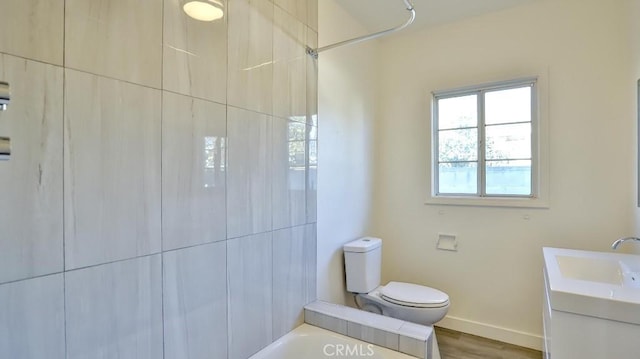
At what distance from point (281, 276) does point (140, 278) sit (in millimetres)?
831

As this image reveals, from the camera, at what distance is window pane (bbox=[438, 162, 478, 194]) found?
8.98ft

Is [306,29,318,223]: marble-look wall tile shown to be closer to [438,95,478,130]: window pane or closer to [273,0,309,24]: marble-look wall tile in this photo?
[273,0,309,24]: marble-look wall tile

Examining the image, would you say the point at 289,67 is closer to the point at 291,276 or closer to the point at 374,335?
the point at 291,276

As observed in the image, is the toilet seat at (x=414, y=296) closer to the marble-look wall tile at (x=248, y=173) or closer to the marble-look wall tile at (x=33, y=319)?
the marble-look wall tile at (x=248, y=173)

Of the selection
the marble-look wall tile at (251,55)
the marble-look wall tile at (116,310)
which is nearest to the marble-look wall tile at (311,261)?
the marble-look wall tile at (251,55)

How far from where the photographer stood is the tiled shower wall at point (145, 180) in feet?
3.12

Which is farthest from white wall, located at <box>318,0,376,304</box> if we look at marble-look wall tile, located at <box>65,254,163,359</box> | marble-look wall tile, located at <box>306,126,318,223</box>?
marble-look wall tile, located at <box>65,254,163,359</box>

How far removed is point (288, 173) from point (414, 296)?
4.13 ft

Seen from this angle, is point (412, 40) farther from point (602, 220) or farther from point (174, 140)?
point (174, 140)

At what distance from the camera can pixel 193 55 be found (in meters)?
1.39

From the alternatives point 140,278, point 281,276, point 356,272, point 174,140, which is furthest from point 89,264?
point 356,272

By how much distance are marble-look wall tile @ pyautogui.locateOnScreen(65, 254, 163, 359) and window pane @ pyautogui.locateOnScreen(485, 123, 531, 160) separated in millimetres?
2529

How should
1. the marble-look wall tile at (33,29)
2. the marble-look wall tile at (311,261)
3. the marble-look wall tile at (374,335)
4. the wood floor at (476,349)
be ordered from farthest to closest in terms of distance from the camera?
the wood floor at (476,349), the marble-look wall tile at (311,261), the marble-look wall tile at (374,335), the marble-look wall tile at (33,29)

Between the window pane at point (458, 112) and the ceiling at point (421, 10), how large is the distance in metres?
0.66
